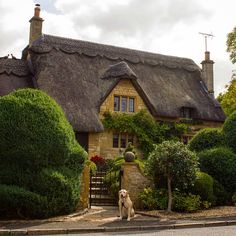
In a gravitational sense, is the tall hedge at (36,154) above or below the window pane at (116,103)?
below

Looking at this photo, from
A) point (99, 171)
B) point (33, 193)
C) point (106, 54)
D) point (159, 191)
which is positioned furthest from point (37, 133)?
point (106, 54)

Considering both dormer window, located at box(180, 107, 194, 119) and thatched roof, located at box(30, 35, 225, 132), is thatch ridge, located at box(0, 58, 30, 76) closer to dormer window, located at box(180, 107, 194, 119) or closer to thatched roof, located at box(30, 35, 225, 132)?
thatched roof, located at box(30, 35, 225, 132)

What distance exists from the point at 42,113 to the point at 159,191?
17.4 feet

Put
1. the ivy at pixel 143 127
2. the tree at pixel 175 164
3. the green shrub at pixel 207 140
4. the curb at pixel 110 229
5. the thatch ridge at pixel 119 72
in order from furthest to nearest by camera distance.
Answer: the thatch ridge at pixel 119 72 < the ivy at pixel 143 127 < the green shrub at pixel 207 140 < the tree at pixel 175 164 < the curb at pixel 110 229

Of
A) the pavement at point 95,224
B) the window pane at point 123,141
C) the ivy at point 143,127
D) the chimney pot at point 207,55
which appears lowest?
the pavement at point 95,224

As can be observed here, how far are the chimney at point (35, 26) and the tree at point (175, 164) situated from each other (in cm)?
1716

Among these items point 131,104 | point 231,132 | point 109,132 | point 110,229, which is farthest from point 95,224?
point 131,104

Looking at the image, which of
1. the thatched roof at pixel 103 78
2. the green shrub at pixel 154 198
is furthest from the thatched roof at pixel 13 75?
the green shrub at pixel 154 198

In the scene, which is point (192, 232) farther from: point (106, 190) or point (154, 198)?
point (106, 190)

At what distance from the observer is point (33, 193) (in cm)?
1220

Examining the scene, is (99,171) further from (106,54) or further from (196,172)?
(106,54)

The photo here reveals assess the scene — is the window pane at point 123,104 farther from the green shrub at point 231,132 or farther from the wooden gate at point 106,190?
the green shrub at point 231,132

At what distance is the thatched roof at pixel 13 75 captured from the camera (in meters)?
24.7

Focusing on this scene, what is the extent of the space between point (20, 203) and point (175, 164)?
217 inches
